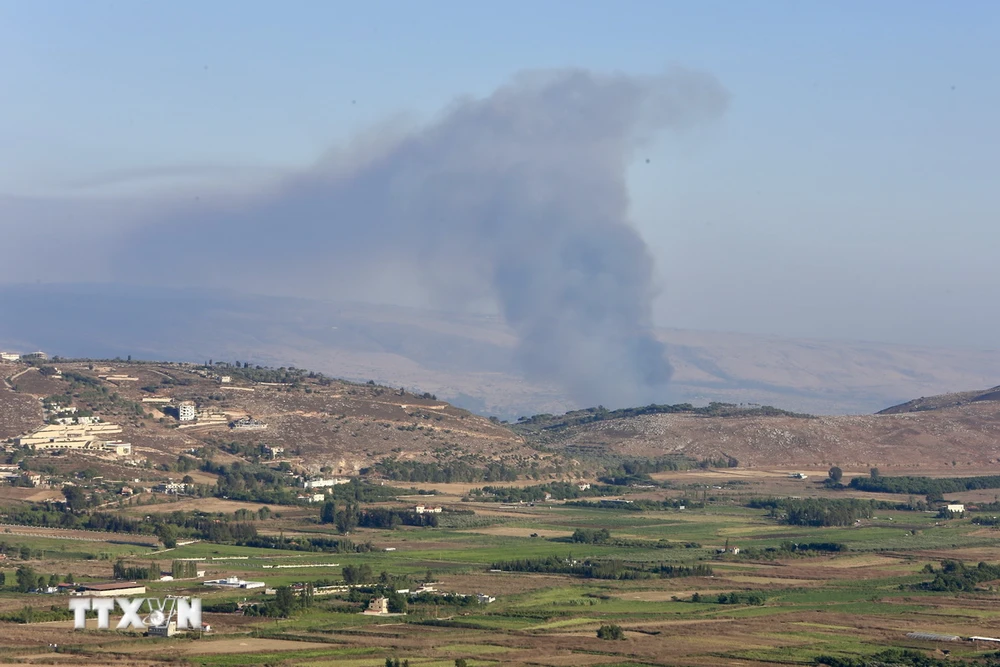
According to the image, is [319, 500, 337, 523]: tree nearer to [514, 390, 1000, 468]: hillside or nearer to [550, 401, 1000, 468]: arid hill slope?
[514, 390, 1000, 468]: hillside

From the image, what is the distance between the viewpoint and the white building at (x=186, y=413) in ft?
489

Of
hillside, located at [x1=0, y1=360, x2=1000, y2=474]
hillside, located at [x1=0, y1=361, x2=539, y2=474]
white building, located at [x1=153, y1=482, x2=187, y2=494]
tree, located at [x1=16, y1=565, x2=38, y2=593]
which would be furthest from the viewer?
hillside, located at [x1=0, y1=360, x2=1000, y2=474]

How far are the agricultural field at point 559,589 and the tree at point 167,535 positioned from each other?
1326 millimetres

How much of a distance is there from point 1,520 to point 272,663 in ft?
162

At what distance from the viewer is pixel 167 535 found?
323 feet

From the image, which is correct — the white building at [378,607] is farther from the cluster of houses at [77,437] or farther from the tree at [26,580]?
the cluster of houses at [77,437]

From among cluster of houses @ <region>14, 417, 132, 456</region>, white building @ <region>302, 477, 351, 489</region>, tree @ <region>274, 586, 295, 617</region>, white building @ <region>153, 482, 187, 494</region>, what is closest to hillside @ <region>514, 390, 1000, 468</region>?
white building @ <region>302, 477, 351, 489</region>

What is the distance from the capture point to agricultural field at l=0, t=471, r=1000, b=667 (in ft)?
209

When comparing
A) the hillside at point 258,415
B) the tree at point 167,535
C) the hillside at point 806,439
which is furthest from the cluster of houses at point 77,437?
the hillside at point 806,439

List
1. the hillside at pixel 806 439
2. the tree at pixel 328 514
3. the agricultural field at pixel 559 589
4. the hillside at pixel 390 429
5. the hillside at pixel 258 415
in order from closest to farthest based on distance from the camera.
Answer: the agricultural field at pixel 559 589 → the tree at pixel 328 514 → the hillside at pixel 258 415 → the hillside at pixel 390 429 → the hillside at pixel 806 439

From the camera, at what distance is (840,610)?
76438 millimetres

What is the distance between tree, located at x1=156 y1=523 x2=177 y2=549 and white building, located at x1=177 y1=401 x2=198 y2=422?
47073mm

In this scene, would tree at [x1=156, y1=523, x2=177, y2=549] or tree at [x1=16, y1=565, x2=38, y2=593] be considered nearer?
tree at [x1=16, y1=565, x2=38, y2=593]

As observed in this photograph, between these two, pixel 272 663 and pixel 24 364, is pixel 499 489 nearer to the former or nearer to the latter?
pixel 24 364
